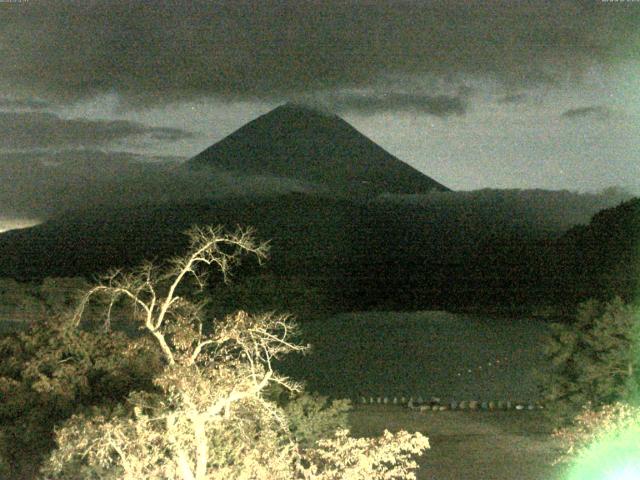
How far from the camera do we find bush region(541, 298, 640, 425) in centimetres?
1498

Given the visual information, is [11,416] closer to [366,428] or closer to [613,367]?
[366,428]

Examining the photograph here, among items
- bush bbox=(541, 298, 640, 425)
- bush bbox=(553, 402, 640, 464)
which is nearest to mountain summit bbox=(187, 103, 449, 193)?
bush bbox=(541, 298, 640, 425)

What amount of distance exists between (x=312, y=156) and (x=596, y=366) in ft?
230

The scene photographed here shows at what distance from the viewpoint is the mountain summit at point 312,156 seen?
80250 millimetres

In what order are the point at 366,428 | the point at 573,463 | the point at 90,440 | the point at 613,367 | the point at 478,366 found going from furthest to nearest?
the point at 478,366, the point at 366,428, the point at 613,367, the point at 573,463, the point at 90,440

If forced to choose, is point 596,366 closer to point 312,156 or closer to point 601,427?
point 601,427

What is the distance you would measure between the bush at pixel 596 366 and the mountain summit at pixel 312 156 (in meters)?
61.1

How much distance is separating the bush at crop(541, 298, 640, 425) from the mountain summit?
6108 cm

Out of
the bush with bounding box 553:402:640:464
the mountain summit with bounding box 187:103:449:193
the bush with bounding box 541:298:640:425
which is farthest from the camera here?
the mountain summit with bounding box 187:103:449:193

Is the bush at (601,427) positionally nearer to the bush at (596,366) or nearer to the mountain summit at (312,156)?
the bush at (596,366)

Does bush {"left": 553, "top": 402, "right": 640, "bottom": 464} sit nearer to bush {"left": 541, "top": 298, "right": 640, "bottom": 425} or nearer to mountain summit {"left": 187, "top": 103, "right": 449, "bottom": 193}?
bush {"left": 541, "top": 298, "right": 640, "bottom": 425}

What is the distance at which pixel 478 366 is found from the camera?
2711 centimetres

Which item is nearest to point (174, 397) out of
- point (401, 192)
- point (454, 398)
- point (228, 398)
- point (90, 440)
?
point (228, 398)

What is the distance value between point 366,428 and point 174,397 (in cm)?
908
